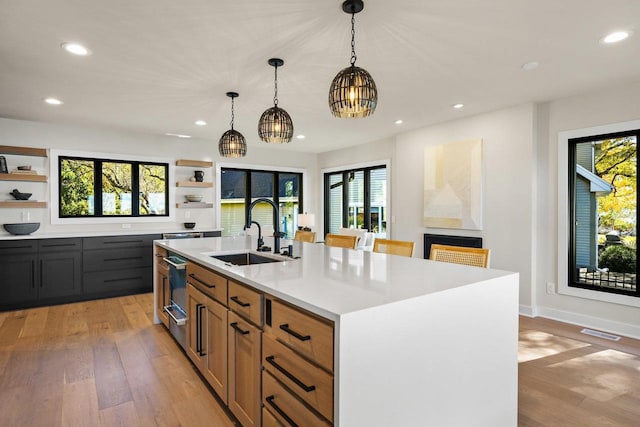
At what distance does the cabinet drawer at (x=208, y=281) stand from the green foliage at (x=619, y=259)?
3.90 m

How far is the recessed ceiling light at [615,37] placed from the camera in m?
2.42

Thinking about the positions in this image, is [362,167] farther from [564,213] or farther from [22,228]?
[22,228]

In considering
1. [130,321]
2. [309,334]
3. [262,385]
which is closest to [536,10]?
[309,334]

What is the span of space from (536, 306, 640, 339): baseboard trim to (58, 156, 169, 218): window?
5.59m

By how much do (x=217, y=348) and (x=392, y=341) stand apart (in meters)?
1.30

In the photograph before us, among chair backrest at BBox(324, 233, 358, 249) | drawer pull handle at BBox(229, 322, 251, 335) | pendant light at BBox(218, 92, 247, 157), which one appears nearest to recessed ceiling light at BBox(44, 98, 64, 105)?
pendant light at BBox(218, 92, 247, 157)

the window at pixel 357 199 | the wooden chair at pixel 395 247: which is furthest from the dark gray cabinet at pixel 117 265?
the wooden chair at pixel 395 247

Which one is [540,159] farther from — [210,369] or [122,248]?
[122,248]

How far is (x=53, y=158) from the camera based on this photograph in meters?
4.91

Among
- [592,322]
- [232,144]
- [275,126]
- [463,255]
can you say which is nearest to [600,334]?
[592,322]

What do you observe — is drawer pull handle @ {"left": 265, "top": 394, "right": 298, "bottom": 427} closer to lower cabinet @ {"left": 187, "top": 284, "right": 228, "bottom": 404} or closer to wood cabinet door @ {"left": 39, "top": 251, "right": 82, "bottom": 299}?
lower cabinet @ {"left": 187, "top": 284, "right": 228, "bottom": 404}

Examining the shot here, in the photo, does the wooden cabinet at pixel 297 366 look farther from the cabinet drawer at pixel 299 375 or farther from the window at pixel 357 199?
the window at pixel 357 199

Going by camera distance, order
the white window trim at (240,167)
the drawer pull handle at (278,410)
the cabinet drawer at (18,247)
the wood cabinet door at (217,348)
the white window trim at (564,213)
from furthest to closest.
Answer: the white window trim at (240,167), the cabinet drawer at (18,247), the white window trim at (564,213), the wood cabinet door at (217,348), the drawer pull handle at (278,410)

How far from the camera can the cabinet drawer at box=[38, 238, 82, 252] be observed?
176 inches
